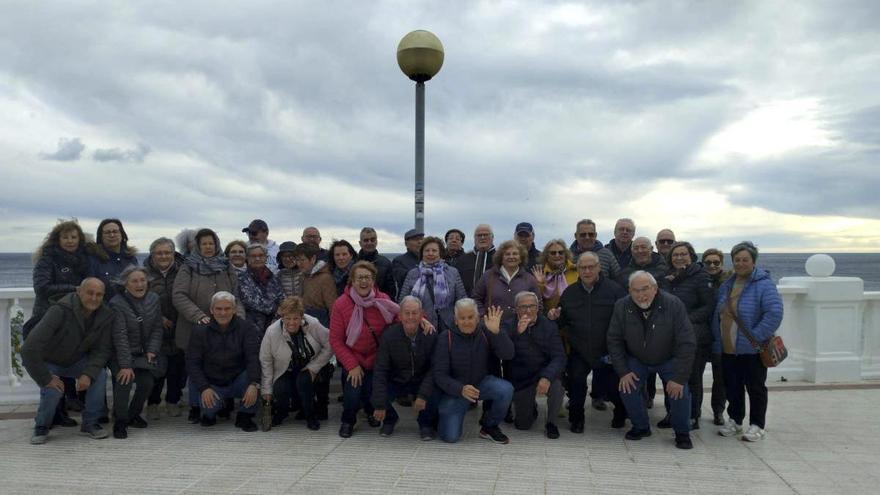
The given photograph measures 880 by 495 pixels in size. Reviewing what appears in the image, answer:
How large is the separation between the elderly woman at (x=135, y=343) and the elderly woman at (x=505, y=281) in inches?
110

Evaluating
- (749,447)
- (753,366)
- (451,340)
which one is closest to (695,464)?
(749,447)

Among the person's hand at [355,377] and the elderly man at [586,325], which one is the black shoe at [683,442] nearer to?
the elderly man at [586,325]

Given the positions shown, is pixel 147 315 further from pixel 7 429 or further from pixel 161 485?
pixel 161 485

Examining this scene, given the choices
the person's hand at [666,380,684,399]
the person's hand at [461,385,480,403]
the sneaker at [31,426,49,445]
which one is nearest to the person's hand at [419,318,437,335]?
the person's hand at [461,385,480,403]

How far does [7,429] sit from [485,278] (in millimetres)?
4217

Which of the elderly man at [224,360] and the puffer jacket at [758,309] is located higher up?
the puffer jacket at [758,309]

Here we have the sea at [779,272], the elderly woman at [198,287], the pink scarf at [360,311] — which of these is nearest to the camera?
the pink scarf at [360,311]

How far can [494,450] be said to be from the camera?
482cm

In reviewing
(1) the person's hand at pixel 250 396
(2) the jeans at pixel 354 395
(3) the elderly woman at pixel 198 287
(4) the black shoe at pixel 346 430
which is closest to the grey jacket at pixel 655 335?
(2) the jeans at pixel 354 395

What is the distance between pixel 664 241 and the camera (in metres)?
6.19

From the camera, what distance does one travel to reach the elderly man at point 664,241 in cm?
615

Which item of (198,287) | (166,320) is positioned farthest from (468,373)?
(166,320)

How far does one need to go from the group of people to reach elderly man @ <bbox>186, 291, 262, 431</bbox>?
0.01 m

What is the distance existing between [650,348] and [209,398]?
11.8 ft
